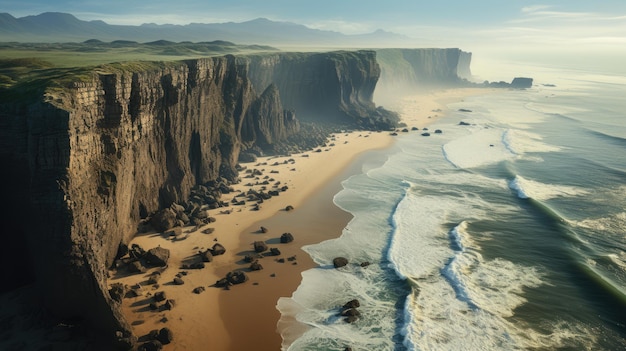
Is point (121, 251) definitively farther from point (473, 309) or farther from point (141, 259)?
point (473, 309)

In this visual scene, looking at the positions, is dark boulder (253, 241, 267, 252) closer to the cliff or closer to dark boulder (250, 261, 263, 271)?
dark boulder (250, 261, 263, 271)

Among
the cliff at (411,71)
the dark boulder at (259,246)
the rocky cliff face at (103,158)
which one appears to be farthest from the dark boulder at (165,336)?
the cliff at (411,71)

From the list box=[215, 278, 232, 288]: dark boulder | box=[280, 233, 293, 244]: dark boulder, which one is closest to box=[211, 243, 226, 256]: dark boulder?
box=[215, 278, 232, 288]: dark boulder

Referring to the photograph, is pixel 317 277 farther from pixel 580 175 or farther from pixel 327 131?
pixel 327 131

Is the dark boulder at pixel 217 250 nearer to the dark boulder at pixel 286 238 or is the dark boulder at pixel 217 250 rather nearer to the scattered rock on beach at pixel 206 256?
the scattered rock on beach at pixel 206 256

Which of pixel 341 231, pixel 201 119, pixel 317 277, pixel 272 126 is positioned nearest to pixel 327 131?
pixel 272 126

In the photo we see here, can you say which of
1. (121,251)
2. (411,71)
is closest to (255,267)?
(121,251)
